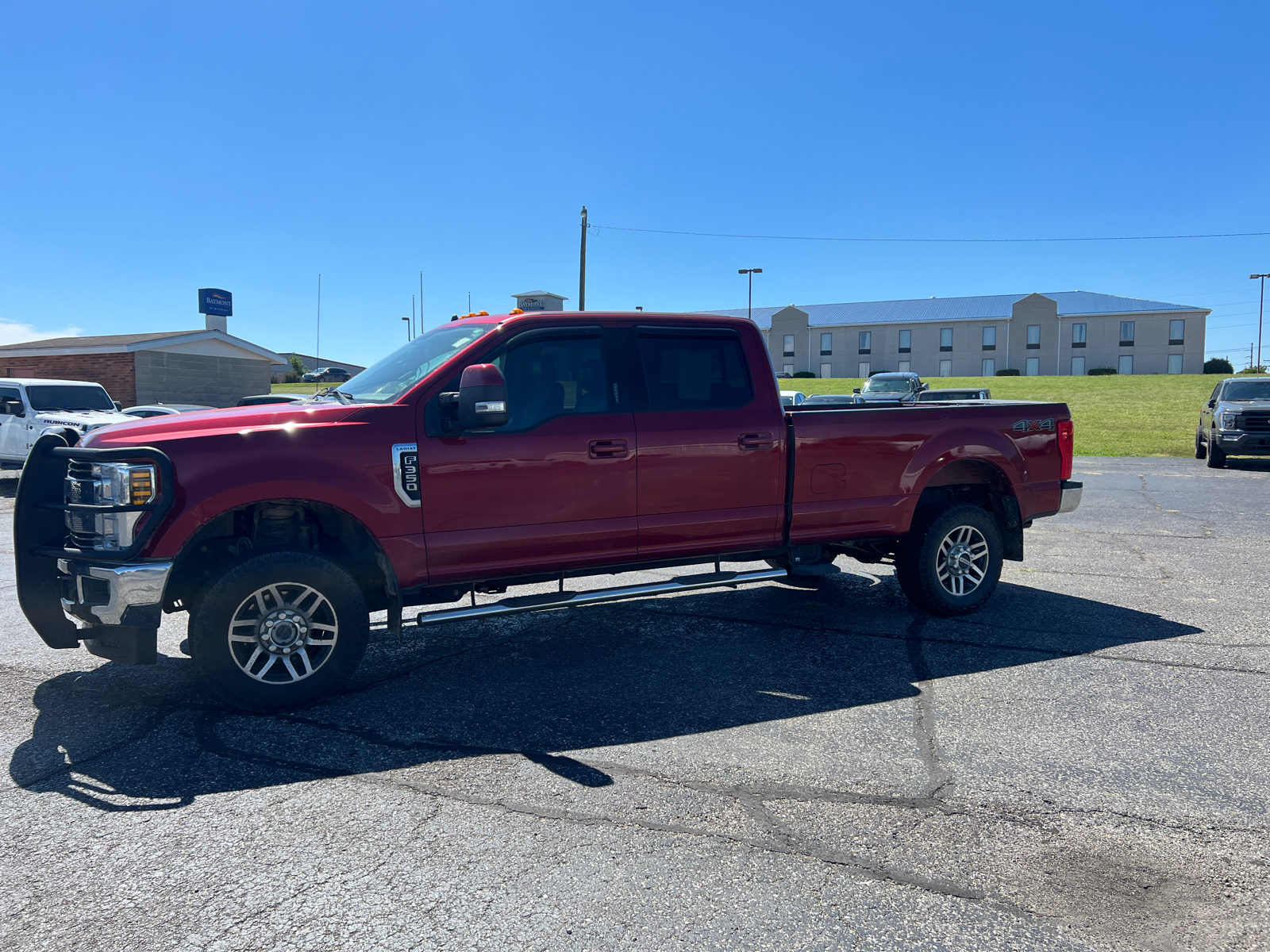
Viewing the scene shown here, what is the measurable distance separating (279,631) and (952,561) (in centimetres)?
456

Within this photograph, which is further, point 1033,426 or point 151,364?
point 151,364

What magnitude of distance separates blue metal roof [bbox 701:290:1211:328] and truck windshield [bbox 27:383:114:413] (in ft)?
205

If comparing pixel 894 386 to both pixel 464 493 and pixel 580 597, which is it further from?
pixel 464 493

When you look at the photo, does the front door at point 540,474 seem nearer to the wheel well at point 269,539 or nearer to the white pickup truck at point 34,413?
the wheel well at point 269,539

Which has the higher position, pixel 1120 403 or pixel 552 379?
pixel 1120 403

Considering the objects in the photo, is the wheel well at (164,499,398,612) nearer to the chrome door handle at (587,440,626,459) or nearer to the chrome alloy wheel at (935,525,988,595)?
the chrome door handle at (587,440,626,459)

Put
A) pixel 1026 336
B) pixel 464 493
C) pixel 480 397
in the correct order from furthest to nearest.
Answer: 1. pixel 1026 336
2. pixel 464 493
3. pixel 480 397

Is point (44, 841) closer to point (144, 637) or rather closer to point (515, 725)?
point (144, 637)

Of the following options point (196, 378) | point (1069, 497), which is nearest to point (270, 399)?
point (1069, 497)

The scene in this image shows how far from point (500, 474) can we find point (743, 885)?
263cm

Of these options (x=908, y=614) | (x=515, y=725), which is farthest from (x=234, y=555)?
(x=908, y=614)

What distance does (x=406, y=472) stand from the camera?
4746 mm

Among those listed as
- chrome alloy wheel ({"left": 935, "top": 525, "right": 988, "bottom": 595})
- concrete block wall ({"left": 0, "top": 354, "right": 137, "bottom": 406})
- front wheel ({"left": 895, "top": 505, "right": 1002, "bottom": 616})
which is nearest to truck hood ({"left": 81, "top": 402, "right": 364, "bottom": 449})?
front wheel ({"left": 895, "top": 505, "right": 1002, "bottom": 616})

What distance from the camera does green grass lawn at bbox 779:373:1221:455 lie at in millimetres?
26859
